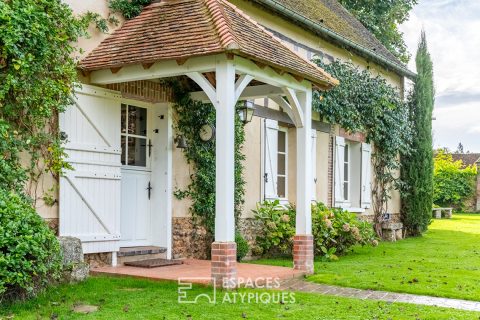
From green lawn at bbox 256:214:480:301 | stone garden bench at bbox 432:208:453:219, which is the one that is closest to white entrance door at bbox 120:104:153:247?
green lawn at bbox 256:214:480:301

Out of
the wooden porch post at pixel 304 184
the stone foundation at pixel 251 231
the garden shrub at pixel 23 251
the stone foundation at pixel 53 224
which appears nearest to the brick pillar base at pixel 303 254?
the wooden porch post at pixel 304 184

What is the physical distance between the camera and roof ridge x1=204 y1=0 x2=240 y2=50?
6.77 metres

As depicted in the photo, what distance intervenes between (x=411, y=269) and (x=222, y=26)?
16.4 ft

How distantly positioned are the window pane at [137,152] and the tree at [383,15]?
14.7m

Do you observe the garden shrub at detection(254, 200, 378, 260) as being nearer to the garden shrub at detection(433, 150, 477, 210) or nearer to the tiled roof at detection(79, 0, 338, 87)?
the tiled roof at detection(79, 0, 338, 87)

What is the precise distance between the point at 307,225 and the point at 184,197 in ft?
6.78

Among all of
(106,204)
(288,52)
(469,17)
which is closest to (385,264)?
(288,52)

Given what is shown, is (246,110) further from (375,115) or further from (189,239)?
(375,115)

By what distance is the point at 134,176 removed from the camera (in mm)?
8898

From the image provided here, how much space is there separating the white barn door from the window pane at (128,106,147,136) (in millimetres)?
579

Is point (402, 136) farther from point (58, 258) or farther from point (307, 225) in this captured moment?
point (58, 258)

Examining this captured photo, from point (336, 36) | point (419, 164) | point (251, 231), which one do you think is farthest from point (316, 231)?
point (419, 164)

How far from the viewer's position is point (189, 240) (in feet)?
30.9

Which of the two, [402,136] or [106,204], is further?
[402,136]
